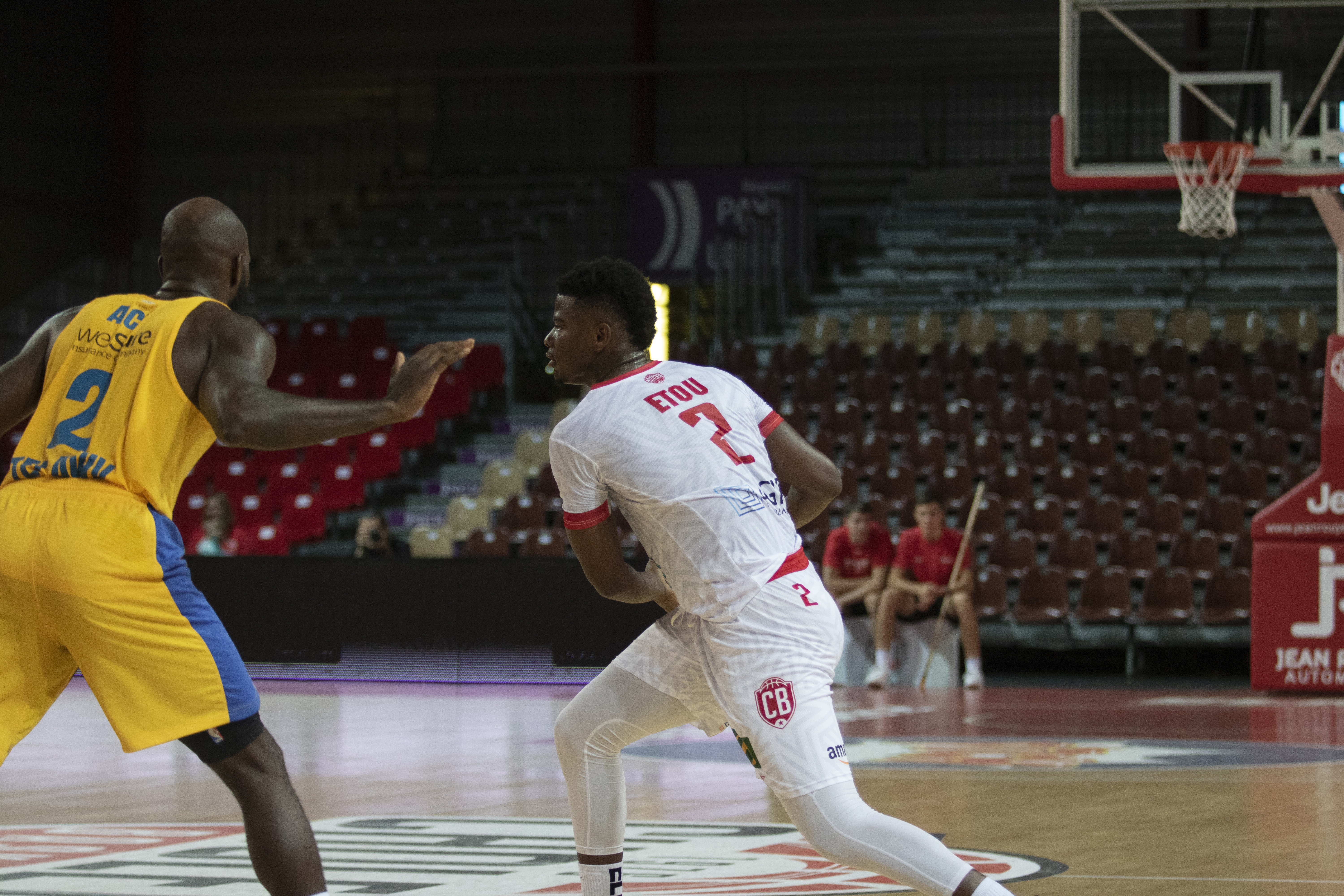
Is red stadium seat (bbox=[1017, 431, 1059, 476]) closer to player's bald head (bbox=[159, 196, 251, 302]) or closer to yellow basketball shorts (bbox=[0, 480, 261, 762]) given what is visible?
player's bald head (bbox=[159, 196, 251, 302])

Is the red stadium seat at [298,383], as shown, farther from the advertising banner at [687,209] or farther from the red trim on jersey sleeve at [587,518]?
the red trim on jersey sleeve at [587,518]

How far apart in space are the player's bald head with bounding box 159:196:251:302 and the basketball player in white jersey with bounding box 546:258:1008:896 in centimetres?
73

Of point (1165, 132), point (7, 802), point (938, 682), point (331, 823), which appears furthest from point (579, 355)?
point (1165, 132)

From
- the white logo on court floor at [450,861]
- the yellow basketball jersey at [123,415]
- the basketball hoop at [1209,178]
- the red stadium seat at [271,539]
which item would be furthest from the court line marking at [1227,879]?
the red stadium seat at [271,539]

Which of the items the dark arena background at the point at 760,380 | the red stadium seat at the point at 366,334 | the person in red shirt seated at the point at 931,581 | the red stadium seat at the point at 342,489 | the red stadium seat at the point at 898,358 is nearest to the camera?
the dark arena background at the point at 760,380

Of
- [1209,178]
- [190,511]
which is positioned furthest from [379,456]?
[1209,178]

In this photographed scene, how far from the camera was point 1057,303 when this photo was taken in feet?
67.6

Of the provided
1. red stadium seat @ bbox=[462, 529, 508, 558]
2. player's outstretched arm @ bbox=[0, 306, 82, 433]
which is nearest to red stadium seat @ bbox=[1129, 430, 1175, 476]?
red stadium seat @ bbox=[462, 529, 508, 558]

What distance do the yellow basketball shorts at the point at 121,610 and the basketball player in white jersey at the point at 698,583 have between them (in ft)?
2.77

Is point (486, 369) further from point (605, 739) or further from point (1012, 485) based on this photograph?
point (605, 739)

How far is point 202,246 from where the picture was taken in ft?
13.0

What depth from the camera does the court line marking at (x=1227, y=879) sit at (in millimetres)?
5371

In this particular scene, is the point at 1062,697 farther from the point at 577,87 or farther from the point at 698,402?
the point at 577,87

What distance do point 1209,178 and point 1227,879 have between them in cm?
716
